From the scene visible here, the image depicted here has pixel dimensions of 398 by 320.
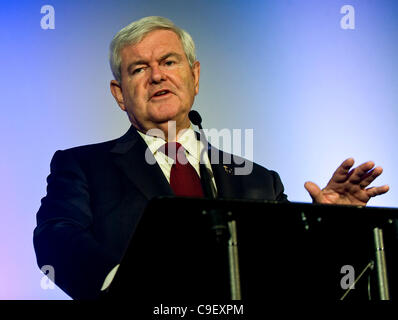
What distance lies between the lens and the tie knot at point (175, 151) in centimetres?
273

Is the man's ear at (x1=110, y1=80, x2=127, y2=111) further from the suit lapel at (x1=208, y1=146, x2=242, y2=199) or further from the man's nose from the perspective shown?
the suit lapel at (x1=208, y1=146, x2=242, y2=199)

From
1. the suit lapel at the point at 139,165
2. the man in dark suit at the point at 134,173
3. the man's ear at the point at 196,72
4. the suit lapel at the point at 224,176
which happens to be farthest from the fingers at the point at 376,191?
the man's ear at the point at 196,72

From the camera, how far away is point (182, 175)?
2660 mm

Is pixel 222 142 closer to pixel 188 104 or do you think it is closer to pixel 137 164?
pixel 188 104

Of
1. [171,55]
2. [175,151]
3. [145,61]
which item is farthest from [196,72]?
[175,151]

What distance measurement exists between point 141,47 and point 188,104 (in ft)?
1.06

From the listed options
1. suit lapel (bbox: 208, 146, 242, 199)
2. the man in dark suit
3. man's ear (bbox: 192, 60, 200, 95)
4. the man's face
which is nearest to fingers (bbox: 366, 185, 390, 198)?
the man in dark suit

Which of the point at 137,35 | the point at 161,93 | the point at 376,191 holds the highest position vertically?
the point at 137,35

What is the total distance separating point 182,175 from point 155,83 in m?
0.47

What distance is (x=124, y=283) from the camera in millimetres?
1511

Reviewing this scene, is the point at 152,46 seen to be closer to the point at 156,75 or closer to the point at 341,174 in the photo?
the point at 156,75

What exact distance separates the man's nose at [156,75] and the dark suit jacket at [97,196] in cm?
23

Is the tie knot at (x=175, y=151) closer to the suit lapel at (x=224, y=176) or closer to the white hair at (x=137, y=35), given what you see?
the suit lapel at (x=224, y=176)
